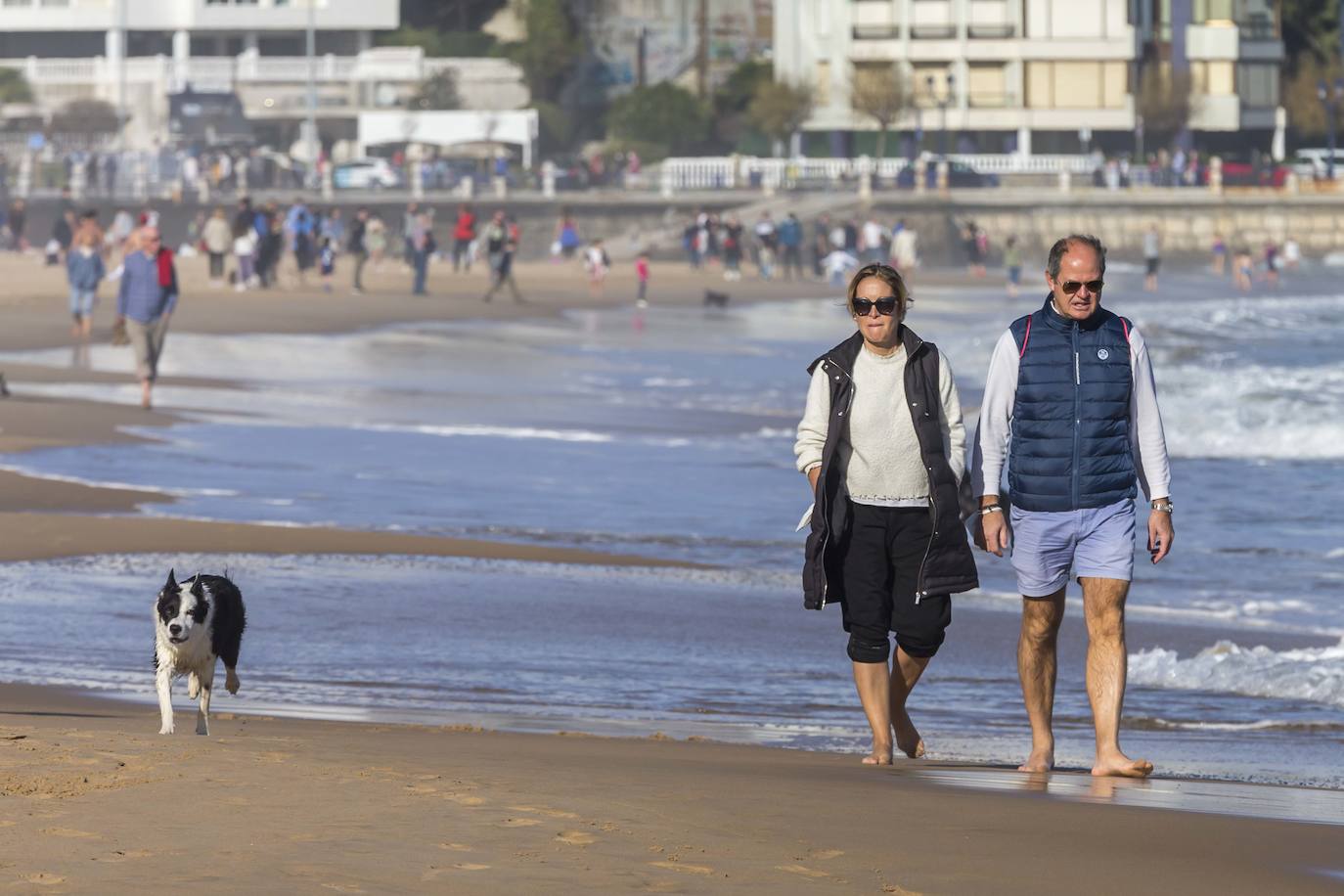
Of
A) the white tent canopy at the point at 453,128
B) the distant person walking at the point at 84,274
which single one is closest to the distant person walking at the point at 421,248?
the distant person walking at the point at 84,274

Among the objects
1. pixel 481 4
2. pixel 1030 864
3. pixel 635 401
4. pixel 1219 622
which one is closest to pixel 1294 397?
pixel 635 401

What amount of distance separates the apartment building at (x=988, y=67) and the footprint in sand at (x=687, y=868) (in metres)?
77.4

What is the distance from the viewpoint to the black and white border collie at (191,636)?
7.32 m

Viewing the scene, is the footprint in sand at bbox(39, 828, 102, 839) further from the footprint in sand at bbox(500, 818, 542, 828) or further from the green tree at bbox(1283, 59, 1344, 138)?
the green tree at bbox(1283, 59, 1344, 138)

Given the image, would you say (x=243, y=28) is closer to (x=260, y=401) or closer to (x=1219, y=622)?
(x=260, y=401)

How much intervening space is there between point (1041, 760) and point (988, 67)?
258 ft

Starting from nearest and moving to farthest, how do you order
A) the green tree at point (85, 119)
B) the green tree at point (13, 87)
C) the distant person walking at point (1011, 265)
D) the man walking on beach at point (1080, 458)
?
the man walking on beach at point (1080, 458)
the distant person walking at point (1011, 265)
the green tree at point (85, 119)
the green tree at point (13, 87)

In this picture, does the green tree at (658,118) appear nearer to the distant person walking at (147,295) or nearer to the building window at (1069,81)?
the building window at (1069,81)

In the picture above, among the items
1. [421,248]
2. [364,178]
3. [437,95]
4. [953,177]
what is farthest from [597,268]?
[437,95]

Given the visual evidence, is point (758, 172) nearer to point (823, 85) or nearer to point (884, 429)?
point (823, 85)

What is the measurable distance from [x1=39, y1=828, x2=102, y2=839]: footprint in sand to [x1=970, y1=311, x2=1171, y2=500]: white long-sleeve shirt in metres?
2.92

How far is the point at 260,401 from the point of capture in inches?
862

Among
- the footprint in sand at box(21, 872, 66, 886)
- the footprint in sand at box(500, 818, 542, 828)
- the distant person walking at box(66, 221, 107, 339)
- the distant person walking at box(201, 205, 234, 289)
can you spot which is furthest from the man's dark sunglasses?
the distant person walking at box(201, 205, 234, 289)

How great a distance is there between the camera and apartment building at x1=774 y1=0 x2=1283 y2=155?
271 feet
